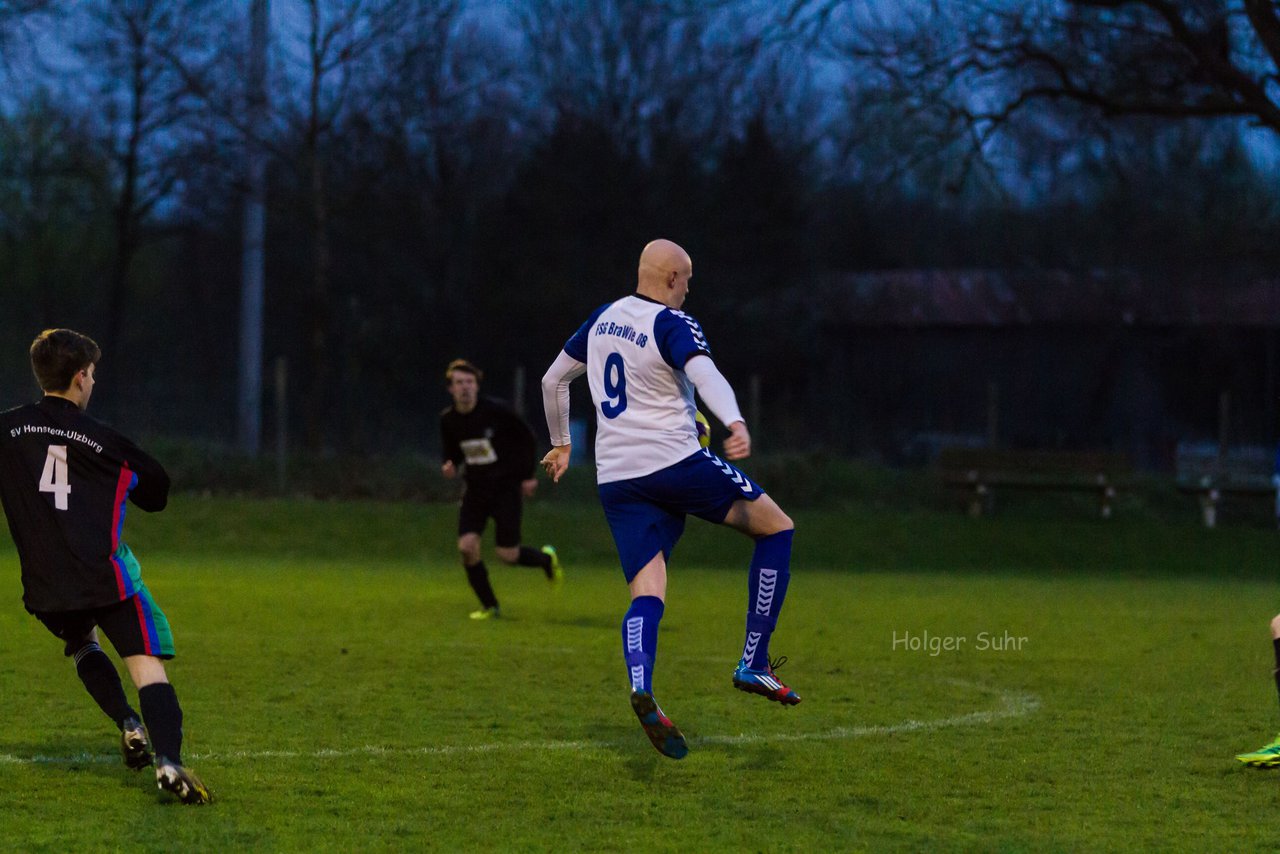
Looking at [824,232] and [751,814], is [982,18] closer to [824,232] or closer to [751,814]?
[824,232]

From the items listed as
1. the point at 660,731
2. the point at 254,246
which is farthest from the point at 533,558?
the point at 254,246

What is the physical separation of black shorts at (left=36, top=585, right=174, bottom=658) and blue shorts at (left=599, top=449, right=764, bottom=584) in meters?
1.87

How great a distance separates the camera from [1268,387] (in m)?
31.6

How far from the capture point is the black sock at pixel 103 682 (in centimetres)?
596

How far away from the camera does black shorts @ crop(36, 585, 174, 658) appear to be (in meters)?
5.66

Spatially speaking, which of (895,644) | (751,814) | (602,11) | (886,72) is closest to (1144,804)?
(751,814)

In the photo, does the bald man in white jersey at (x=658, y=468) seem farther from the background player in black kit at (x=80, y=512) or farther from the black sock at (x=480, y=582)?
the black sock at (x=480, y=582)

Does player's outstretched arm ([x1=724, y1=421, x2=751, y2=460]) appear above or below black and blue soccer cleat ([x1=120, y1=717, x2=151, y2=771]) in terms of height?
above

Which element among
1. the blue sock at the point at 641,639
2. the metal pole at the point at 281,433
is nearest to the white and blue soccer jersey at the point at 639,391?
the blue sock at the point at 641,639

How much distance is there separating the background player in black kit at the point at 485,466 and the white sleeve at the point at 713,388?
256 inches

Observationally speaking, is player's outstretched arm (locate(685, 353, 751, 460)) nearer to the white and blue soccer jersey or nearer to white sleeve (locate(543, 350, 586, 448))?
the white and blue soccer jersey

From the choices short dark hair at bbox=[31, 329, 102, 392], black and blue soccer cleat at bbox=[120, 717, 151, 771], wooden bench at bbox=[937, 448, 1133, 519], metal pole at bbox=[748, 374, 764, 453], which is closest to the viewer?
short dark hair at bbox=[31, 329, 102, 392]

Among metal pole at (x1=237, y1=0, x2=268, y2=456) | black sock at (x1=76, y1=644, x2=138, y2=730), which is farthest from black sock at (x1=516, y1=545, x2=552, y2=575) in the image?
metal pole at (x1=237, y1=0, x2=268, y2=456)

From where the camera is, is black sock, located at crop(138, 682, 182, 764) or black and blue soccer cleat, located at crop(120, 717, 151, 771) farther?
black and blue soccer cleat, located at crop(120, 717, 151, 771)
